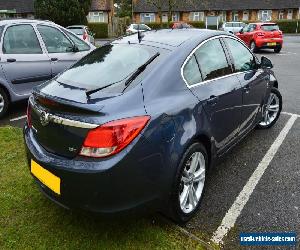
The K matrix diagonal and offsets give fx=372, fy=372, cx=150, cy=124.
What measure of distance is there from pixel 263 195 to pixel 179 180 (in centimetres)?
128

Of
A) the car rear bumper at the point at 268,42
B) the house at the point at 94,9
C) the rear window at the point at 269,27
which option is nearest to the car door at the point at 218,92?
the car rear bumper at the point at 268,42

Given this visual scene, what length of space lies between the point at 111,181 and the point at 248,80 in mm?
2571

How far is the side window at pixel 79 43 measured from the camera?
7371mm

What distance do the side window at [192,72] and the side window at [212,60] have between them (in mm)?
84

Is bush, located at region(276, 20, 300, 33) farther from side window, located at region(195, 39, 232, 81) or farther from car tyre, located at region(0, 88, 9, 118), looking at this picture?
side window, located at region(195, 39, 232, 81)

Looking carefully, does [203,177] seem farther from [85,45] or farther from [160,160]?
[85,45]

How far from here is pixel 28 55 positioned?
21.7ft

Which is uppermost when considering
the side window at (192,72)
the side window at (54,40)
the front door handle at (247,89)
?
the side window at (54,40)

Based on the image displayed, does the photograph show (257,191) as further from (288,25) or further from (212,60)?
(288,25)

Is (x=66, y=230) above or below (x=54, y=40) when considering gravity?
below

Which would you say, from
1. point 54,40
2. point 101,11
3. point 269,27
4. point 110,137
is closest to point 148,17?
point 101,11

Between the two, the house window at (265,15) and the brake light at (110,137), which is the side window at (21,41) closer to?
the brake light at (110,137)

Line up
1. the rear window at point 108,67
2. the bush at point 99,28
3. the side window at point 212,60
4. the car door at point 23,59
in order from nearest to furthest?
the rear window at point 108,67 → the side window at point 212,60 → the car door at point 23,59 → the bush at point 99,28

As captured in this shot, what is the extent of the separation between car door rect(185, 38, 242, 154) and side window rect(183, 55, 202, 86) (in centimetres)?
3
